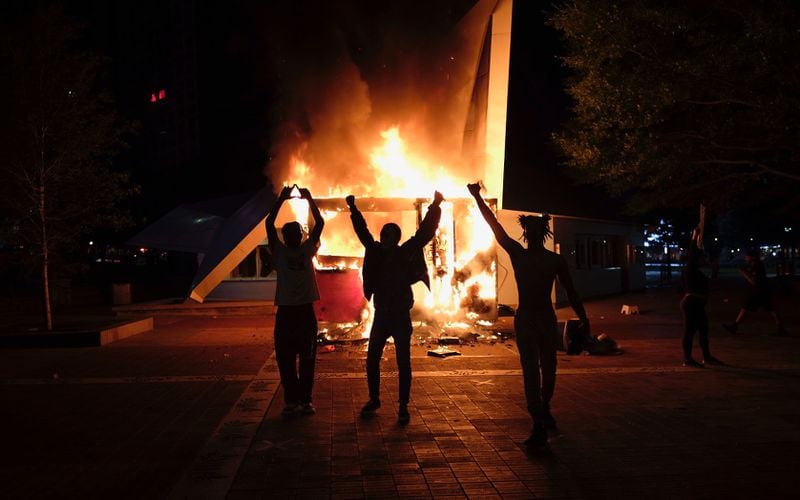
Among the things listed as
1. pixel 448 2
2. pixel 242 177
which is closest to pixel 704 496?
pixel 448 2

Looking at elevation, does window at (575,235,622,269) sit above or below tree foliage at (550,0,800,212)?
below

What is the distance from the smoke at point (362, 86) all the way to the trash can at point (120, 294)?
10.4m

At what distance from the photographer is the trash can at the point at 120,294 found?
22.4 m

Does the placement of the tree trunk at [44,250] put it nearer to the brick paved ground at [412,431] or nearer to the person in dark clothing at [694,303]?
the brick paved ground at [412,431]

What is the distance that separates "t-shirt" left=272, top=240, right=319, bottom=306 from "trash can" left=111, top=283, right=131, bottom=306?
17.7 meters

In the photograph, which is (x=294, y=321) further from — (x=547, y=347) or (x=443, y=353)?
(x=443, y=353)

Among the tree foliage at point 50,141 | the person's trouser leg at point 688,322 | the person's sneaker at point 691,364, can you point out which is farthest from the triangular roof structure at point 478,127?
the person's sneaker at point 691,364

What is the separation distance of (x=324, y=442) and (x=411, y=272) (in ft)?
5.79

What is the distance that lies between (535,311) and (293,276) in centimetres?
233

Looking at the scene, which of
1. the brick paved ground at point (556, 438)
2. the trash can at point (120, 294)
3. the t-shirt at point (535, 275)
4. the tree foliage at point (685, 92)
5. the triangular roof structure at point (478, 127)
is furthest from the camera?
the trash can at point (120, 294)

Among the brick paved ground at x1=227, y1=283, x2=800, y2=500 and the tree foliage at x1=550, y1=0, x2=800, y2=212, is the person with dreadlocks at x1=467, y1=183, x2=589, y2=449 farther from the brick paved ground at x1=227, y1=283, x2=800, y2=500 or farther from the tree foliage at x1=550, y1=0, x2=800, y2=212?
the tree foliage at x1=550, y1=0, x2=800, y2=212

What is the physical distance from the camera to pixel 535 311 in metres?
5.42

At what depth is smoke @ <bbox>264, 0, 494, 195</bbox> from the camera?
14.0m

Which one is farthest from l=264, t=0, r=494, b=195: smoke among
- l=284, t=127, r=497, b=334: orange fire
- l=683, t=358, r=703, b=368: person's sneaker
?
l=683, t=358, r=703, b=368: person's sneaker
